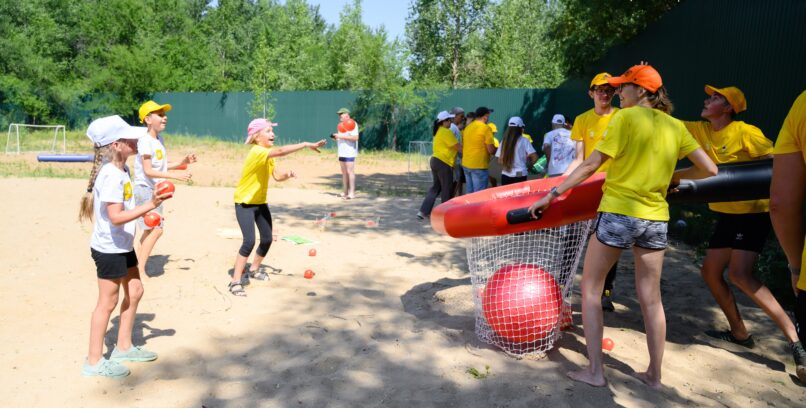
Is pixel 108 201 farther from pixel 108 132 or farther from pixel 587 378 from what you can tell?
pixel 587 378

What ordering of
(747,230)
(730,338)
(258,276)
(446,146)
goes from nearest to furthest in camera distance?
1. (747,230)
2. (730,338)
3. (258,276)
4. (446,146)

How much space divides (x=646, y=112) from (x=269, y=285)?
4.37 m

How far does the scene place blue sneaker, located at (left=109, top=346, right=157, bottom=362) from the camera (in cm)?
473

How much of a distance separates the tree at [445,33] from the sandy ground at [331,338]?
33.1 meters

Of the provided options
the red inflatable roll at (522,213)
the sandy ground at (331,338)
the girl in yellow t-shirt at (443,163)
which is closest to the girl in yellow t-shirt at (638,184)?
the red inflatable roll at (522,213)

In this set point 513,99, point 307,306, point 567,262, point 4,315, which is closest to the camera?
point 567,262

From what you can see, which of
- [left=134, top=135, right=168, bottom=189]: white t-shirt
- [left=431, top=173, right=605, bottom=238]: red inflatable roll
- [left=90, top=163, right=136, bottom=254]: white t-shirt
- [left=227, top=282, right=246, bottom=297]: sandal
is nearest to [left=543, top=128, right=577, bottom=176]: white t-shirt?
[left=431, top=173, right=605, bottom=238]: red inflatable roll

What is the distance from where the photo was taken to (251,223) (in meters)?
6.48

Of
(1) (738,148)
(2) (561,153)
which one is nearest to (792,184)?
(1) (738,148)

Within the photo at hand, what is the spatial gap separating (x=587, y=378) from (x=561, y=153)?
399 cm

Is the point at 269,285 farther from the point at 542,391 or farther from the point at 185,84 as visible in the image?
the point at 185,84

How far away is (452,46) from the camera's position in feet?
135

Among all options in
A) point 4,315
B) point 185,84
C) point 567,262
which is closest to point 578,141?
point 567,262

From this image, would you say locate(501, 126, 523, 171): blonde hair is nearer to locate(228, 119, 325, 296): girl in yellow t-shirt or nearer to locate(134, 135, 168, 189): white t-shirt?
locate(228, 119, 325, 296): girl in yellow t-shirt
